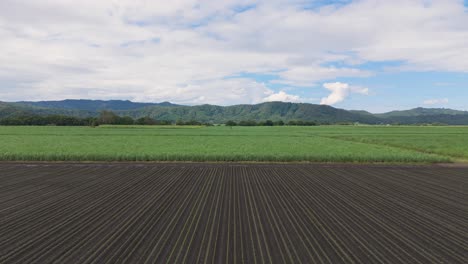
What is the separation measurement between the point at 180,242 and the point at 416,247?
293 inches

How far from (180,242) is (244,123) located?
133 metres

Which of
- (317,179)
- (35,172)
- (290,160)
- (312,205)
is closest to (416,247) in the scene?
(312,205)

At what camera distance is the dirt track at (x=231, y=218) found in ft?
24.2

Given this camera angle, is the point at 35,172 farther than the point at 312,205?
Yes

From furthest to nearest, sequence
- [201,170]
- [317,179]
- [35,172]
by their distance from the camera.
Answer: [201,170], [35,172], [317,179]

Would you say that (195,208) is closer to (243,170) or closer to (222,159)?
(243,170)

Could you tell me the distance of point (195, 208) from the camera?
36.4 ft

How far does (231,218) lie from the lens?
9953 mm

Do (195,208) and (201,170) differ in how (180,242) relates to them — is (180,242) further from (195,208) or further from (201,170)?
(201,170)

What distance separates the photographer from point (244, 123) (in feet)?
461

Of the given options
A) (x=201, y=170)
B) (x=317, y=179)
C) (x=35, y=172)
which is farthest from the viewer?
(x=201, y=170)

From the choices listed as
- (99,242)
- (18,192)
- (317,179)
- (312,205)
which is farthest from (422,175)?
(18,192)

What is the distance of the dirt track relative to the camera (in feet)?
24.2

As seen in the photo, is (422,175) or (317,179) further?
(422,175)
